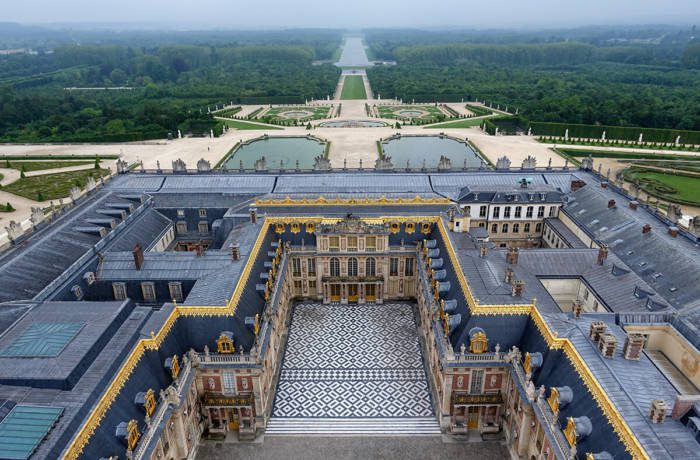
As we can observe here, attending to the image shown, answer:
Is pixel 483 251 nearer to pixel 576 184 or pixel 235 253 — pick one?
pixel 235 253

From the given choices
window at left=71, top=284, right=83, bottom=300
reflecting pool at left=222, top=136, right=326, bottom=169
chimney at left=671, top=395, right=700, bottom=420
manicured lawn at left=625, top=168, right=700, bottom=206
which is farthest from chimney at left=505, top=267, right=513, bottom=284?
reflecting pool at left=222, top=136, right=326, bottom=169

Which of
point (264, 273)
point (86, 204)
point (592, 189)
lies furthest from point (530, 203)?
point (86, 204)

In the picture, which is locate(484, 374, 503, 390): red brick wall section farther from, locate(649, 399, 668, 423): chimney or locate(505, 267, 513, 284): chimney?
locate(649, 399, 668, 423): chimney

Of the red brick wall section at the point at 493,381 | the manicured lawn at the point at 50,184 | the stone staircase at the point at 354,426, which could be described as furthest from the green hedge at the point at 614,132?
the stone staircase at the point at 354,426

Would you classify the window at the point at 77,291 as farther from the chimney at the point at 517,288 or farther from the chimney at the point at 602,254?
the chimney at the point at 602,254

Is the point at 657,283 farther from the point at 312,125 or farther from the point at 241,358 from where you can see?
the point at 312,125

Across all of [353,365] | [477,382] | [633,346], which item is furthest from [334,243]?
[633,346]
